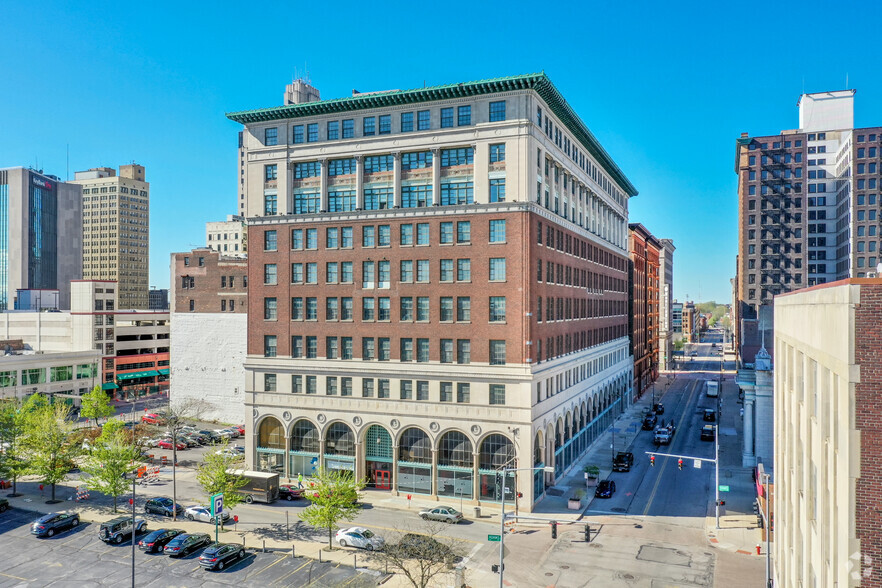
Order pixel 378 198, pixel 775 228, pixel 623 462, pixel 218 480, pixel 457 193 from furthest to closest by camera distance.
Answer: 1. pixel 775 228
2. pixel 623 462
3. pixel 378 198
4. pixel 457 193
5. pixel 218 480

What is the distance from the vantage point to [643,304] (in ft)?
422

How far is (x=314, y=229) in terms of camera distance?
6225cm

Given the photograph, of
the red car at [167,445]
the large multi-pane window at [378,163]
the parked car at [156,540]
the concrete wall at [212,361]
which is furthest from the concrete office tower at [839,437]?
the concrete wall at [212,361]

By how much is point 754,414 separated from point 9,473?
3022 inches

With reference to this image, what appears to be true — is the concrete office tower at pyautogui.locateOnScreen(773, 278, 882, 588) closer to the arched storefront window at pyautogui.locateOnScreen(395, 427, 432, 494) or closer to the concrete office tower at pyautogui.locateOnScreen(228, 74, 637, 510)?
the concrete office tower at pyautogui.locateOnScreen(228, 74, 637, 510)

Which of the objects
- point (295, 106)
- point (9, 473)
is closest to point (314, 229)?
point (295, 106)

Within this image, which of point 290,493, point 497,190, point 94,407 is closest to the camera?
point 497,190

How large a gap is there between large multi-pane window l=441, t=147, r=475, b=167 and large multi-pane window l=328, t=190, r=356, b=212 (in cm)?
987

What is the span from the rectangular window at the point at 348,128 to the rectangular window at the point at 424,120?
7048mm

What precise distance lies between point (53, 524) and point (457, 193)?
1660 inches

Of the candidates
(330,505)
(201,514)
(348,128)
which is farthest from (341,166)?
(201,514)

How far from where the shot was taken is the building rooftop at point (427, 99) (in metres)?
54.3

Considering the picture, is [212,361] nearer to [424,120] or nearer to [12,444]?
[12,444]

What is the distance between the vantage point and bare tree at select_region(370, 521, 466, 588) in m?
37.5
